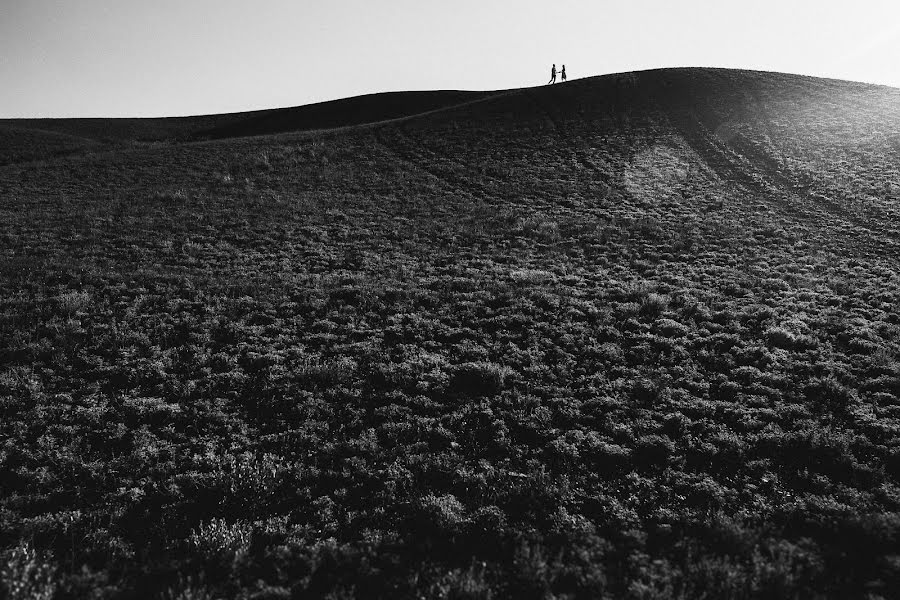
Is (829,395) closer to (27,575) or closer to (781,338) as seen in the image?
(781,338)

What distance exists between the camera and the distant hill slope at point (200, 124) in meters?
52.8

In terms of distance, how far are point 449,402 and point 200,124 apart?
80646 millimetres

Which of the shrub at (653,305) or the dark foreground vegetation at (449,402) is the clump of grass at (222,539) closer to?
the dark foreground vegetation at (449,402)

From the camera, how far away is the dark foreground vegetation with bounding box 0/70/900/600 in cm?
629

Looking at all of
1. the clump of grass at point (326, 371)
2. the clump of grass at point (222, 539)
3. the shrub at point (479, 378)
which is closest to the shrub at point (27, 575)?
the clump of grass at point (222, 539)

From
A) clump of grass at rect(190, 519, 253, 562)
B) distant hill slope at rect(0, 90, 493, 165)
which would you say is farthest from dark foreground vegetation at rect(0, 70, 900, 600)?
distant hill slope at rect(0, 90, 493, 165)

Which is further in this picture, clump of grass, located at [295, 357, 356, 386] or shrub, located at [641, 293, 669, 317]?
shrub, located at [641, 293, 669, 317]

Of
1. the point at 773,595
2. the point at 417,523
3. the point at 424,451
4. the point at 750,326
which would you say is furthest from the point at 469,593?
the point at 750,326

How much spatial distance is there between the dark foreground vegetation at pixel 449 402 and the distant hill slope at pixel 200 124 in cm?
3637

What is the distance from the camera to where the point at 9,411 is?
30.6 ft

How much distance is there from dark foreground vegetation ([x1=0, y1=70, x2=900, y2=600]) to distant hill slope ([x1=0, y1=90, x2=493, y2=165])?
36373mm

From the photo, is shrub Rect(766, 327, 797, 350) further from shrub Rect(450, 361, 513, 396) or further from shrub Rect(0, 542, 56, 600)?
shrub Rect(0, 542, 56, 600)

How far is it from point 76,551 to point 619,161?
38664 millimetres

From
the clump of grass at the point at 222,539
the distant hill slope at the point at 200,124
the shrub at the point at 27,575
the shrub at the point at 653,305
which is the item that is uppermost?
the distant hill slope at the point at 200,124
